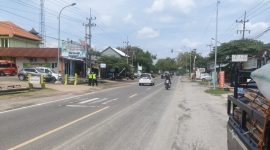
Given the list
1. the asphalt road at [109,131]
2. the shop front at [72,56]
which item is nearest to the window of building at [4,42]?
the shop front at [72,56]

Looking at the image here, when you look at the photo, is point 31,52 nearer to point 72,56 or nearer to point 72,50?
point 72,56

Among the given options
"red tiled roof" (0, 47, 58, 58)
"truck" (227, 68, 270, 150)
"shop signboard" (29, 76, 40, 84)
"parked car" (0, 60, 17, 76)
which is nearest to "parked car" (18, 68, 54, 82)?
"parked car" (0, 60, 17, 76)

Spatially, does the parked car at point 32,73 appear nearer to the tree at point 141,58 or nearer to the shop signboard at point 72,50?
the shop signboard at point 72,50

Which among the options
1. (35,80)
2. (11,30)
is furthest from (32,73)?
(11,30)

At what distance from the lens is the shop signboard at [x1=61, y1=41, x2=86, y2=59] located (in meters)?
60.8

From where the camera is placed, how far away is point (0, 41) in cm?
7819

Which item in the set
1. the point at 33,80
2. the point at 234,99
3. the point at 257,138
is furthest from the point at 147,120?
the point at 33,80

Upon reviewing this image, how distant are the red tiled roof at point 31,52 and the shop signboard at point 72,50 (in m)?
3.24

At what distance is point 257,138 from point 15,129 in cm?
866

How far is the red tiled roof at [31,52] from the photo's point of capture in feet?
217

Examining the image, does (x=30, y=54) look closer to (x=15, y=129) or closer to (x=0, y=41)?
(x=0, y=41)

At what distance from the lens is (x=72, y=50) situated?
62719 millimetres

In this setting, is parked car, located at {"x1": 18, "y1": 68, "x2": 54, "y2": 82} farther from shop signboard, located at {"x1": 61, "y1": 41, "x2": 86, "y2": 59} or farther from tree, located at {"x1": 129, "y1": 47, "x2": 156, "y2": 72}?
tree, located at {"x1": 129, "y1": 47, "x2": 156, "y2": 72}

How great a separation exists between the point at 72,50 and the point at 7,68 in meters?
9.60
